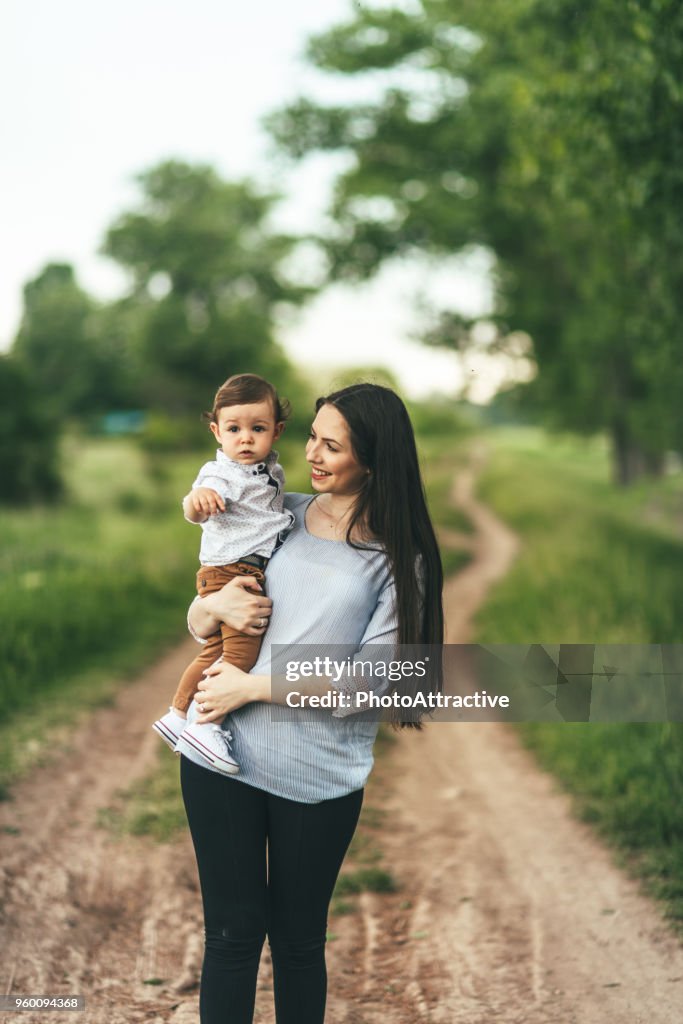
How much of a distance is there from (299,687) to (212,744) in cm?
27

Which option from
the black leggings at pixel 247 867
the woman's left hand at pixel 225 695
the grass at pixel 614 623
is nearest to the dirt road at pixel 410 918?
the grass at pixel 614 623

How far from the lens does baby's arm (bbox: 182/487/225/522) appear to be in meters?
2.69

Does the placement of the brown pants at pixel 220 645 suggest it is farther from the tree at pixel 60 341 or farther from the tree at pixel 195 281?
the tree at pixel 195 281

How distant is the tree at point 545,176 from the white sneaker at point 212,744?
15.9 ft

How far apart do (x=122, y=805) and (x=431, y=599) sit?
3900mm

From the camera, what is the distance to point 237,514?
2.79 meters

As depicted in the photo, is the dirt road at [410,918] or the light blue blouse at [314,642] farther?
the dirt road at [410,918]

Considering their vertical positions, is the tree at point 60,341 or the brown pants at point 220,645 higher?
the tree at point 60,341

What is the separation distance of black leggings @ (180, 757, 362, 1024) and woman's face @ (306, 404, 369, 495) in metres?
0.85

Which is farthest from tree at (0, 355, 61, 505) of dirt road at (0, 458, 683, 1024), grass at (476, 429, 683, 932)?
dirt road at (0, 458, 683, 1024)

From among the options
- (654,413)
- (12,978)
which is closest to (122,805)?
(12,978)

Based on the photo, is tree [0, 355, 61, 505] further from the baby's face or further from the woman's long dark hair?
the woman's long dark hair

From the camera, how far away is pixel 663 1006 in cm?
379

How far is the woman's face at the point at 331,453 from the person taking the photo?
2.71 metres
